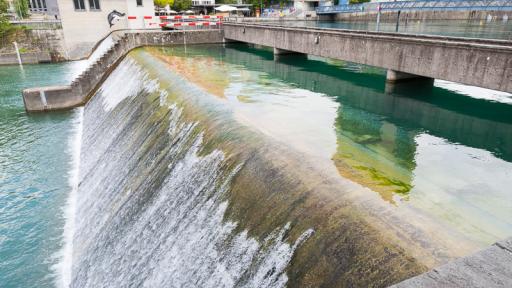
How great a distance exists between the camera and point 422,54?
12.4 metres

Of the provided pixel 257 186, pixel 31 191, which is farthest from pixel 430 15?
pixel 257 186

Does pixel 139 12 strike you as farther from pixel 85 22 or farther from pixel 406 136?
pixel 406 136

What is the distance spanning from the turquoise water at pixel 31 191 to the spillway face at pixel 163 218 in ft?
2.23

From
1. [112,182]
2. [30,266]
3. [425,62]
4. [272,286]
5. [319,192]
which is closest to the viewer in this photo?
[272,286]

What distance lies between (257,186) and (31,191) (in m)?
8.78

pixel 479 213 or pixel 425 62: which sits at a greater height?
pixel 425 62

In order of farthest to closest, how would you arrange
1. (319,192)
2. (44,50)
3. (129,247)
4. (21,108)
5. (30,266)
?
(44,50) → (21,108) → (30,266) → (129,247) → (319,192)

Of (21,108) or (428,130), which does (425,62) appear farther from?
(21,108)

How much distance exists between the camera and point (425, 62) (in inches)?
487

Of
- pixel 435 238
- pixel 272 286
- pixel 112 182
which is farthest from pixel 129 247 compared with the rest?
pixel 435 238

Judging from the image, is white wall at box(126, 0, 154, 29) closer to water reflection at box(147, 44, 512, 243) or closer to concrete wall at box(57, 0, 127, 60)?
concrete wall at box(57, 0, 127, 60)

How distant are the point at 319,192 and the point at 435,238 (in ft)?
5.08

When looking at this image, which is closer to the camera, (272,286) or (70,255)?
(272,286)

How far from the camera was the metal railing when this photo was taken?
77.5ft
